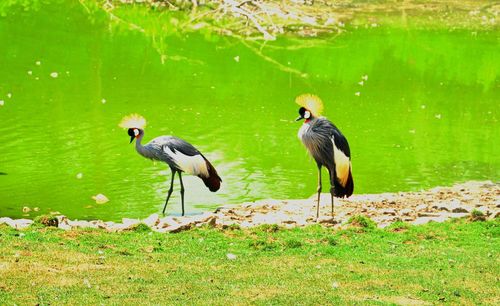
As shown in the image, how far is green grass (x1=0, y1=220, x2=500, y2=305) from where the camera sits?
8562 millimetres

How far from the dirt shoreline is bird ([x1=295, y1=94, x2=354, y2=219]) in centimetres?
49

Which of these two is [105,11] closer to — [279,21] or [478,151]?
[279,21]

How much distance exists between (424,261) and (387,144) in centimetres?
835

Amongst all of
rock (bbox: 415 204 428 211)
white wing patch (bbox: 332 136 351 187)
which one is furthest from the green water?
white wing patch (bbox: 332 136 351 187)

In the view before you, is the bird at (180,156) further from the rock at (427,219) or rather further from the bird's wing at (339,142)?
the rock at (427,219)

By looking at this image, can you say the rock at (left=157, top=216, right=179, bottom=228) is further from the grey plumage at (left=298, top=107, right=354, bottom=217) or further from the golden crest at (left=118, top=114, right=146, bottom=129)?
the golden crest at (left=118, top=114, right=146, bottom=129)

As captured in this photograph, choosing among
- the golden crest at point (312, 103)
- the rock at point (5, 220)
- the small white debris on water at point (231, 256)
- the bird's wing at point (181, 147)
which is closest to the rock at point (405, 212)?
the golden crest at point (312, 103)

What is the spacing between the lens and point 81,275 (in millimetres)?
9008

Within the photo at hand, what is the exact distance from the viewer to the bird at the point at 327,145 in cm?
1291

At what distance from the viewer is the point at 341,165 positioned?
13.0 meters

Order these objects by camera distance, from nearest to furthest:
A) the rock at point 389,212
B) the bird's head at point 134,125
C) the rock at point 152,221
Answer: the rock at point 152,221 → the rock at point 389,212 → the bird's head at point 134,125

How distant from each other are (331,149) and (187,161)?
7.02 feet

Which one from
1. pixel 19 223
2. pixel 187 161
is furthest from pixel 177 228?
pixel 187 161

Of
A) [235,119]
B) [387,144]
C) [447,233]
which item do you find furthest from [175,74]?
[447,233]
